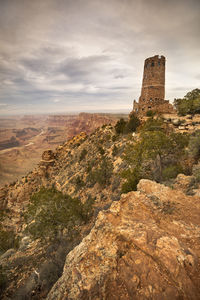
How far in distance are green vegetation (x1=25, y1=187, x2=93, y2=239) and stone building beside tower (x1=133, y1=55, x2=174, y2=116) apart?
25.6 metres

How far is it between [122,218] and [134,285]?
2.22 meters

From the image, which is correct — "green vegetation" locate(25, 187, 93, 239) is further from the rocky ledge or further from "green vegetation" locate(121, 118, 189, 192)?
the rocky ledge

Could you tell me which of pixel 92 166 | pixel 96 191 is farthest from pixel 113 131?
pixel 96 191

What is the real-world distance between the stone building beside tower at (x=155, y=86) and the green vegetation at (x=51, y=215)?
25608 millimetres

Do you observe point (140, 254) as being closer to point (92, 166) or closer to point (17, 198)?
point (92, 166)

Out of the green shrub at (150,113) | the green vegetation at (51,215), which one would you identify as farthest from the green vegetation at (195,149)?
the green shrub at (150,113)

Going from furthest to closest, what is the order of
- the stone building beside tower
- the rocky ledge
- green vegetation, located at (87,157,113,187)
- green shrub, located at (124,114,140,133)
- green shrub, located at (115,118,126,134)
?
green shrub, located at (115,118,126,134)
green shrub, located at (124,114,140,133)
the stone building beside tower
green vegetation, located at (87,157,113,187)
the rocky ledge

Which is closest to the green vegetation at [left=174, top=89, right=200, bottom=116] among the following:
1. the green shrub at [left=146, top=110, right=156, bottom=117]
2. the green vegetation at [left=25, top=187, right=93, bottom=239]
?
the green shrub at [left=146, top=110, right=156, bottom=117]

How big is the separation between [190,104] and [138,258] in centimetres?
2791

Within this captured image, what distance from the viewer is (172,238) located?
450 cm

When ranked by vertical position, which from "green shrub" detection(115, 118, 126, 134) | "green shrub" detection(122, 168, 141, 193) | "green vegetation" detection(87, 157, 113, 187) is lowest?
"green vegetation" detection(87, 157, 113, 187)

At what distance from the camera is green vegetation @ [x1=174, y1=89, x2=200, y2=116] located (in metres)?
23.5

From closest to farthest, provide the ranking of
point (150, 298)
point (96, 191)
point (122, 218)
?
point (150, 298) → point (122, 218) → point (96, 191)

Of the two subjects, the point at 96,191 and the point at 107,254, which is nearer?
the point at 107,254
